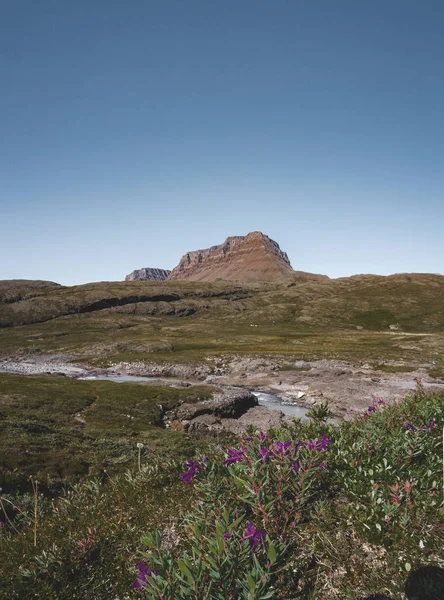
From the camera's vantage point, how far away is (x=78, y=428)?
3800 cm

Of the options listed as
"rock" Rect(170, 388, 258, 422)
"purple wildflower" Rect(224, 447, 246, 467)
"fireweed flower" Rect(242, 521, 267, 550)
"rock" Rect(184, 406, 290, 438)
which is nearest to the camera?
"fireweed flower" Rect(242, 521, 267, 550)

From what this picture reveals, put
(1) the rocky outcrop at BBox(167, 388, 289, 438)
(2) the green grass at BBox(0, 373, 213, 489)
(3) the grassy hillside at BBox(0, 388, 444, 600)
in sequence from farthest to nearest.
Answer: (1) the rocky outcrop at BBox(167, 388, 289, 438) → (2) the green grass at BBox(0, 373, 213, 489) → (3) the grassy hillside at BBox(0, 388, 444, 600)

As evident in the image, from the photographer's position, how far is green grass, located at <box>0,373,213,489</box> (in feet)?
78.5

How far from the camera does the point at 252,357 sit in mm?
99312

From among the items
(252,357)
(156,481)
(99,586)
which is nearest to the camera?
(99,586)

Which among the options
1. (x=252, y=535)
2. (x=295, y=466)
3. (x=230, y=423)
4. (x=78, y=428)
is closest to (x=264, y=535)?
(x=252, y=535)

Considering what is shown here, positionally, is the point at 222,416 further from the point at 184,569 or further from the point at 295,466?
the point at 184,569

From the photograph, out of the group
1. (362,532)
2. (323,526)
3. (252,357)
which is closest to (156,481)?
(323,526)

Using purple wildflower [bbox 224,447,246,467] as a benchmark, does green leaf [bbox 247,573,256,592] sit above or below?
above

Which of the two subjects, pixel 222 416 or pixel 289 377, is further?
pixel 289 377

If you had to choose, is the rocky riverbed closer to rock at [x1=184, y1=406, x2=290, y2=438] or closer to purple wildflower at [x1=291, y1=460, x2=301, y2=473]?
rock at [x1=184, y1=406, x2=290, y2=438]

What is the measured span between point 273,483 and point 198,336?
151m

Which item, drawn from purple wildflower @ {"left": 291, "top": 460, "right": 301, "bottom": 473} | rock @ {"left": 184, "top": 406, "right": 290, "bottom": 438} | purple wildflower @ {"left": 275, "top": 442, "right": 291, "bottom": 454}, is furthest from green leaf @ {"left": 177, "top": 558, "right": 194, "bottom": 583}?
rock @ {"left": 184, "top": 406, "right": 290, "bottom": 438}

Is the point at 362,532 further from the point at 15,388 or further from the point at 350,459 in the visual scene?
the point at 15,388
